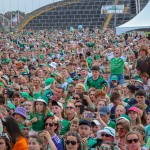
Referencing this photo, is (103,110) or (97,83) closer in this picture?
(103,110)

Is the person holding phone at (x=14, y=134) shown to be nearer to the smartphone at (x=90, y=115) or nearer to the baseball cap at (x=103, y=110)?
the smartphone at (x=90, y=115)

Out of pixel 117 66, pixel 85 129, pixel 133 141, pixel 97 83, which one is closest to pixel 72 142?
pixel 133 141

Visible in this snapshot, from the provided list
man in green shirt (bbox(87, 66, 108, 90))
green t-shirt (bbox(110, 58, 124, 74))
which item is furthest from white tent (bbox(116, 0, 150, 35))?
man in green shirt (bbox(87, 66, 108, 90))

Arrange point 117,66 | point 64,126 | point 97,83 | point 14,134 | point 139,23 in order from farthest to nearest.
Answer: point 139,23
point 117,66
point 97,83
point 64,126
point 14,134

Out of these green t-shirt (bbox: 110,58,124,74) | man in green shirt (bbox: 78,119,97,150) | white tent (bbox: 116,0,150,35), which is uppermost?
white tent (bbox: 116,0,150,35)

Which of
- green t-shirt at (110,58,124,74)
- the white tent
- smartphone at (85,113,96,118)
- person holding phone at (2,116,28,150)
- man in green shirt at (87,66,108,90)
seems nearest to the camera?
person holding phone at (2,116,28,150)

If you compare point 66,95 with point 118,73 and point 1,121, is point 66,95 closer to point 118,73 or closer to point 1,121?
point 118,73

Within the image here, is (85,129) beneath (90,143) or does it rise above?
above

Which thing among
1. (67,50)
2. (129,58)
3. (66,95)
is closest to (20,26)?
(67,50)

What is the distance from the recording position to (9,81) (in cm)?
1616

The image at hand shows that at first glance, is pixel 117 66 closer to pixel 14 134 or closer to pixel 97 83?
pixel 97 83

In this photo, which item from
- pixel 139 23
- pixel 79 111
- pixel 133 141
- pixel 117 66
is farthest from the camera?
pixel 139 23

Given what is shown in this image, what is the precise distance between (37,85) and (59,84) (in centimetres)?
45

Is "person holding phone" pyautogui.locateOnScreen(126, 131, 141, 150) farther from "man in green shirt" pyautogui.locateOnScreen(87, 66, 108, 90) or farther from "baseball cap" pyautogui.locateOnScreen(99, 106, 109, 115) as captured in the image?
"man in green shirt" pyautogui.locateOnScreen(87, 66, 108, 90)
